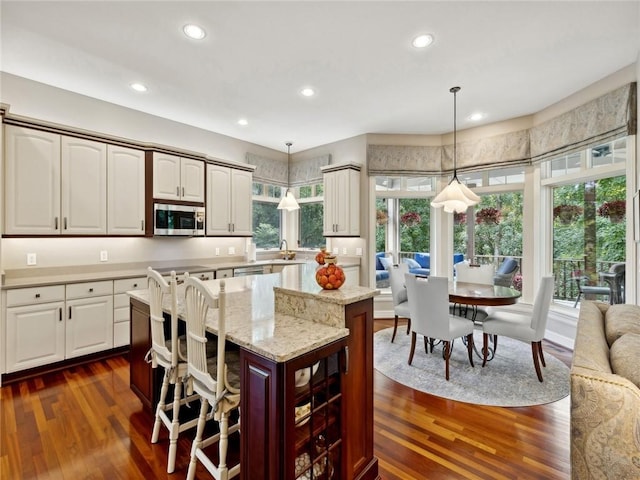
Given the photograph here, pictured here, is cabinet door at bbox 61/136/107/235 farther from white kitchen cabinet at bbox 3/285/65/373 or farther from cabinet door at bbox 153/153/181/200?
white kitchen cabinet at bbox 3/285/65/373

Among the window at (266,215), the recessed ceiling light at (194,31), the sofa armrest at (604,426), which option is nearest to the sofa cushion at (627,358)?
the sofa armrest at (604,426)

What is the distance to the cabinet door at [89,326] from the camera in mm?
3162

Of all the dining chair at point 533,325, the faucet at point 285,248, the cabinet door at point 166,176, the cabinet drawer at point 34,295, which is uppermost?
the cabinet door at point 166,176

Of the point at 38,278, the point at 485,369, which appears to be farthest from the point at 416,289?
the point at 38,278

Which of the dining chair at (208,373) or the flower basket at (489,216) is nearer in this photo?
the dining chair at (208,373)

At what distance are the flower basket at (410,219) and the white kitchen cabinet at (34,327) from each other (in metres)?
4.83

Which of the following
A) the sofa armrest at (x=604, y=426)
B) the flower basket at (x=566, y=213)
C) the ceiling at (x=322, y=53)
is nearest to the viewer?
the sofa armrest at (x=604, y=426)

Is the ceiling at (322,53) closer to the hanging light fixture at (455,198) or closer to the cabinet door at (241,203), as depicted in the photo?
the hanging light fixture at (455,198)

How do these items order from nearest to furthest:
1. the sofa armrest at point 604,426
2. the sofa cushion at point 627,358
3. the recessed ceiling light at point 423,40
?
1. the sofa armrest at point 604,426
2. the sofa cushion at point 627,358
3. the recessed ceiling light at point 423,40

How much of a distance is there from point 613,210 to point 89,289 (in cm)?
601

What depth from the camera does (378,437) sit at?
2.14 meters

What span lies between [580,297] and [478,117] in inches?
110

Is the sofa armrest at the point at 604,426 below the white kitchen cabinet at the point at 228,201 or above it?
below

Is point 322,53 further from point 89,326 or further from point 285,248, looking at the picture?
point 285,248
